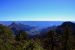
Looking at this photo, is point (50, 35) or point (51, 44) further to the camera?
point (51, 44)

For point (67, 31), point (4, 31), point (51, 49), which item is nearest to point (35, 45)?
point (67, 31)

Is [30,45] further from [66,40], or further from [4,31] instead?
[4,31]

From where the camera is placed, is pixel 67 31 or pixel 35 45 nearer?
pixel 35 45

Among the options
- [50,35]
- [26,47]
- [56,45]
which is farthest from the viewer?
[56,45]

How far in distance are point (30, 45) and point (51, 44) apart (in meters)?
25.2

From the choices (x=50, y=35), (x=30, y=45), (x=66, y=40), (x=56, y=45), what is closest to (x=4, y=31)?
(x=56, y=45)

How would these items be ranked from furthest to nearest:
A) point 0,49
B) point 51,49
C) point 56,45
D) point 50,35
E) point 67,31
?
point 56,45 → point 51,49 → point 50,35 → point 67,31 → point 0,49

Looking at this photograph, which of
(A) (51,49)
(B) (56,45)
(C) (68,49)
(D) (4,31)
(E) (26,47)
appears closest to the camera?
(E) (26,47)

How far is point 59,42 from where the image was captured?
60656 mm

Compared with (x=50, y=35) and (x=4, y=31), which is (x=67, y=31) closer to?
(x=50, y=35)

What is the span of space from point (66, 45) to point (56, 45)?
17735 mm

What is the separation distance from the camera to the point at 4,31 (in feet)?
228

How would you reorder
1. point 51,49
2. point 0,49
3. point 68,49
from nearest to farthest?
point 0,49, point 68,49, point 51,49

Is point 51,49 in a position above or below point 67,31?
below
